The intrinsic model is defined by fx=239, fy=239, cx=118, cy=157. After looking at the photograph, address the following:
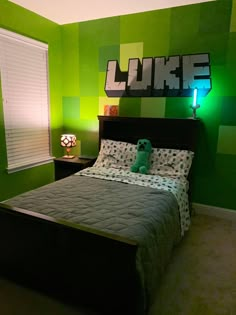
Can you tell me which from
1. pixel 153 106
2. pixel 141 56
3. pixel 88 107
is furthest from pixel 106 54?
pixel 153 106

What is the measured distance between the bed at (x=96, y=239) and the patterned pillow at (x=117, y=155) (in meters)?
0.53

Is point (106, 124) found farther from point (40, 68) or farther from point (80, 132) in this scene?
point (40, 68)

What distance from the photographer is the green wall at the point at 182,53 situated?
111 inches

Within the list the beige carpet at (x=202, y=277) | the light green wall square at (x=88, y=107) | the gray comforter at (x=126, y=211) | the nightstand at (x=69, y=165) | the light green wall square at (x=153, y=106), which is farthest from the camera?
the light green wall square at (x=88, y=107)

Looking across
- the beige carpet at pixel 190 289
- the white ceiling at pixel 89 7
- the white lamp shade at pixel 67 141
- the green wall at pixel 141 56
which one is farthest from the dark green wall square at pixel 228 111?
the white lamp shade at pixel 67 141

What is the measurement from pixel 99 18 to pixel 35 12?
855 mm

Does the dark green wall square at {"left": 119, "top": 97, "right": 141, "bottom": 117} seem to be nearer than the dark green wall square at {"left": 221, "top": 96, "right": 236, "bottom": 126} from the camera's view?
No

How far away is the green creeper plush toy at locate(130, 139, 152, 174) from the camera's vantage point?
2822mm

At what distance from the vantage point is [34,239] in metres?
1.61

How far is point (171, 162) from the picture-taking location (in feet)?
9.37

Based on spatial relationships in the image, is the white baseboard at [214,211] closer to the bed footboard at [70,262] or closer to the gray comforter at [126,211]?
the gray comforter at [126,211]

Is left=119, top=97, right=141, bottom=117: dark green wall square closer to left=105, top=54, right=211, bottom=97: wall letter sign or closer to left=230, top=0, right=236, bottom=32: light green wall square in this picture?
left=105, top=54, right=211, bottom=97: wall letter sign

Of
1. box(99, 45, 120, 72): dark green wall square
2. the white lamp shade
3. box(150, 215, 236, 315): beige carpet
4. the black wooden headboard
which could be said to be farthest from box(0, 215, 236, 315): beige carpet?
box(99, 45, 120, 72): dark green wall square

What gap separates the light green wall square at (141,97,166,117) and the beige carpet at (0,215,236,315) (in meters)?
1.64
